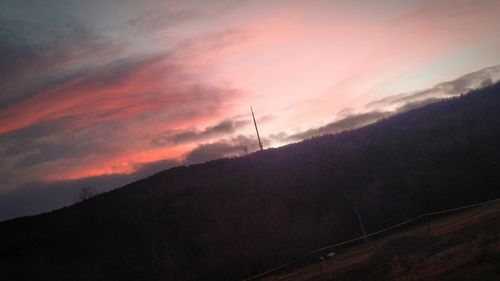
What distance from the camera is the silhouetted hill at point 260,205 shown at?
1548 inches

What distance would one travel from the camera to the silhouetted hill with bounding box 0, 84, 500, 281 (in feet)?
129

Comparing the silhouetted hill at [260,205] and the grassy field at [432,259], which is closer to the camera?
the grassy field at [432,259]

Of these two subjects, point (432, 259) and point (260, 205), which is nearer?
point (432, 259)

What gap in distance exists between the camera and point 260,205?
4747 centimetres

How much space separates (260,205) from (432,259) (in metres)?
26.6

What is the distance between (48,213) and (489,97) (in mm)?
63992

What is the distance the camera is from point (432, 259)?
21953mm

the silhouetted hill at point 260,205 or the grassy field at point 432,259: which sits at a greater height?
the silhouetted hill at point 260,205

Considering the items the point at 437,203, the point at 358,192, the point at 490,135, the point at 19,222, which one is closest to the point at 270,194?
the point at 358,192

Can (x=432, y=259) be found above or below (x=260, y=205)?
below

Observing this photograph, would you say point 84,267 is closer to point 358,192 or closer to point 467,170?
point 358,192

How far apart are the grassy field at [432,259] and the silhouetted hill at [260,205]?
7.53m

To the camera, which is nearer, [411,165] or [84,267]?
[84,267]

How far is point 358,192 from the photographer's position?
4753 centimetres
